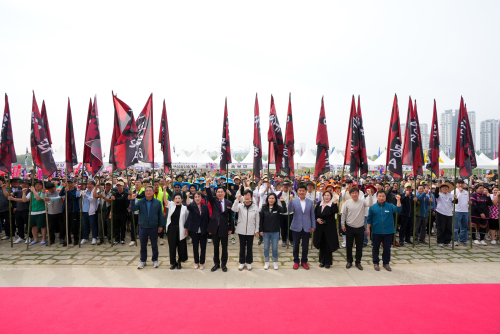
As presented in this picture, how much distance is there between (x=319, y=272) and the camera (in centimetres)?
616

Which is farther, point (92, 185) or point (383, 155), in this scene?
point (383, 155)

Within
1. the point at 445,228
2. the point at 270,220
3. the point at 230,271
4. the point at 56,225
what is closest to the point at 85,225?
the point at 56,225

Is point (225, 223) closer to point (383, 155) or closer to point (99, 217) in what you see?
point (99, 217)

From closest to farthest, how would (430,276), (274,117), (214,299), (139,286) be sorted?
1. (214,299)
2. (139,286)
3. (430,276)
4. (274,117)

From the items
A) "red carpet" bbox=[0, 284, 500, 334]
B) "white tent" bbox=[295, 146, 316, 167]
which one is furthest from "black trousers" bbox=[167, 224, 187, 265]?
"white tent" bbox=[295, 146, 316, 167]

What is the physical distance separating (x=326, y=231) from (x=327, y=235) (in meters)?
0.10

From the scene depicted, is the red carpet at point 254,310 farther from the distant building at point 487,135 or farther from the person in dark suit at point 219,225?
the distant building at point 487,135

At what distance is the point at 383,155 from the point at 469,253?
24004 mm

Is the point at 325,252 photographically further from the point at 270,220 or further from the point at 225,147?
the point at 225,147

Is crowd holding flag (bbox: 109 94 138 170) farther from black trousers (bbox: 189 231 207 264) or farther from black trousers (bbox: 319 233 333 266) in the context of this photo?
black trousers (bbox: 319 233 333 266)

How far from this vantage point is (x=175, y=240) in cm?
642

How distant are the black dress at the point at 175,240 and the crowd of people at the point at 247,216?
0.02 m

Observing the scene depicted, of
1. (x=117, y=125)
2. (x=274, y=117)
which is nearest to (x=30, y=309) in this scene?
(x=117, y=125)

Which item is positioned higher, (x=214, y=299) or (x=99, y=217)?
(x=99, y=217)
